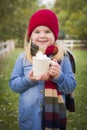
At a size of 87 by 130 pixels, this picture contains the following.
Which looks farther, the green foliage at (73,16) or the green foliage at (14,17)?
the green foliage at (14,17)

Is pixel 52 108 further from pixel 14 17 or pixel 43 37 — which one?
pixel 14 17

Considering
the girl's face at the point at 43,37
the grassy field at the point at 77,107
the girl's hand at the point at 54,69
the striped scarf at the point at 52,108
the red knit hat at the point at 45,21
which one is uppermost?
the red knit hat at the point at 45,21

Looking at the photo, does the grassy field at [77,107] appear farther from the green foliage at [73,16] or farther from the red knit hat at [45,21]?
the red knit hat at [45,21]

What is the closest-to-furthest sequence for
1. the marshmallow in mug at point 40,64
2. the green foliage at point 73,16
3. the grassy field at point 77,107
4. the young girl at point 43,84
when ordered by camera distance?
the marshmallow in mug at point 40,64 → the young girl at point 43,84 → the grassy field at point 77,107 → the green foliage at point 73,16

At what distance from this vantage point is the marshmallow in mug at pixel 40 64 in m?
1.53

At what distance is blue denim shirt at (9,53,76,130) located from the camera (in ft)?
5.63

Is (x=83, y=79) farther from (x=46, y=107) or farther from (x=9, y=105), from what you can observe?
(x=46, y=107)

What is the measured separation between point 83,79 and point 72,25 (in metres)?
0.67

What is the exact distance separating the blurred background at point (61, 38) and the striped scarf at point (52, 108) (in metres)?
0.96

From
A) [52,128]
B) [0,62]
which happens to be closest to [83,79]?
[52,128]

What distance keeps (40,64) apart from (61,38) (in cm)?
188

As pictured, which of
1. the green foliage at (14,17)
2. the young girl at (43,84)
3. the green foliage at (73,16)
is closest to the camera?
the young girl at (43,84)

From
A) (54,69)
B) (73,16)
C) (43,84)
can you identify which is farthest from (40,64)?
(73,16)

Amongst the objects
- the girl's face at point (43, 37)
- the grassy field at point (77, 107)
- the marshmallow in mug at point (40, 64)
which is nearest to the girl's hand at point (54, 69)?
the marshmallow in mug at point (40, 64)
